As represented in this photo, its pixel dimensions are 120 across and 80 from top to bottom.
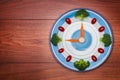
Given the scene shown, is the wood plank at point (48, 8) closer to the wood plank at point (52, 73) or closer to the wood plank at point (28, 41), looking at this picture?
the wood plank at point (28, 41)

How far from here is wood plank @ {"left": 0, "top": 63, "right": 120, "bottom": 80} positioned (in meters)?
1.75

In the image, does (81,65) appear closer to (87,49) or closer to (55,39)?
(87,49)

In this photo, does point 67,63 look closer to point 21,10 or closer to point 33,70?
point 33,70

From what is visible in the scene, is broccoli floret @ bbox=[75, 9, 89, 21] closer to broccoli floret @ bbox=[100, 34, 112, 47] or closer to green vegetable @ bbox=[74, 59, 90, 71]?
broccoli floret @ bbox=[100, 34, 112, 47]

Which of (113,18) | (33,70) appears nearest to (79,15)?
(113,18)

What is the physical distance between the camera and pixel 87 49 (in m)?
1.76

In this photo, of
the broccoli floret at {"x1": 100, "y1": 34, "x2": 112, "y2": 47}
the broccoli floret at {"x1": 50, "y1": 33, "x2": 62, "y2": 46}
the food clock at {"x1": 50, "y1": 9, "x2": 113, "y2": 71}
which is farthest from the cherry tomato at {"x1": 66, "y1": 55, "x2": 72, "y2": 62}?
the broccoli floret at {"x1": 100, "y1": 34, "x2": 112, "y2": 47}

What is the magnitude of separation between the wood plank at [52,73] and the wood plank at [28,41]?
46 mm

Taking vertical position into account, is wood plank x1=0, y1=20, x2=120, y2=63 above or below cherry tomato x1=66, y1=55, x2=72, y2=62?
above

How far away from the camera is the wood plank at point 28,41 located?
1765 millimetres

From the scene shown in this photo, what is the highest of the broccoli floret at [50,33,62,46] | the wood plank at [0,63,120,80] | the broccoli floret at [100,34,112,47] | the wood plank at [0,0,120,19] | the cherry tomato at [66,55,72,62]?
the wood plank at [0,0,120,19]

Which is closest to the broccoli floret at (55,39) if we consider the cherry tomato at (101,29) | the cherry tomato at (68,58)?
the cherry tomato at (68,58)

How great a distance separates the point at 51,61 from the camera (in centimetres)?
176

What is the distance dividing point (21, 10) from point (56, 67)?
0.45 meters
